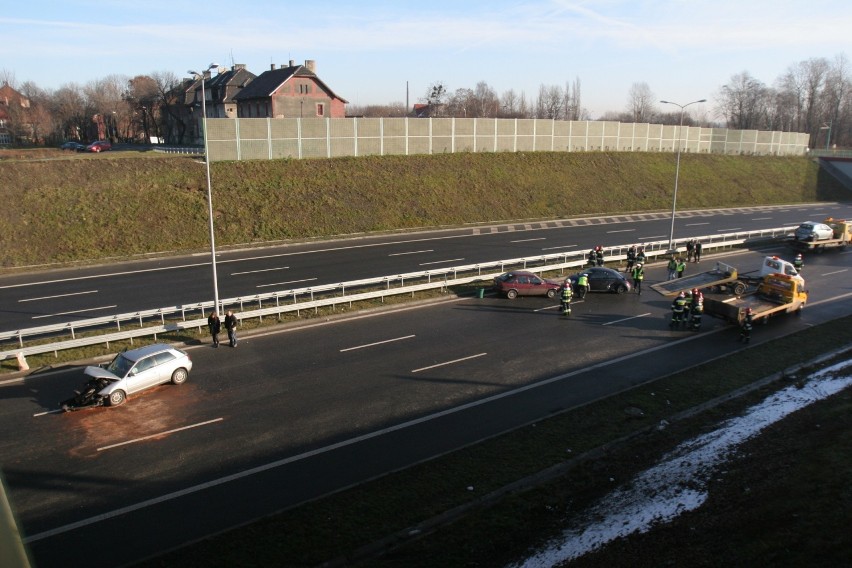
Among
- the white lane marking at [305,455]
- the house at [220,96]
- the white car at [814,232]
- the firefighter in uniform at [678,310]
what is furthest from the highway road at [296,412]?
the house at [220,96]

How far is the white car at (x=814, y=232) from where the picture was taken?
37031mm

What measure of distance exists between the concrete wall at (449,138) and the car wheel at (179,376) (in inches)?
1150

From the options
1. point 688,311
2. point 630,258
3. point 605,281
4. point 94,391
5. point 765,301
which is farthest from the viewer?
point 630,258

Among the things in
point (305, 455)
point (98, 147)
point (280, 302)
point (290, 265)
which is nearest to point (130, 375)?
point (305, 455)

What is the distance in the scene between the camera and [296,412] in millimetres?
14742

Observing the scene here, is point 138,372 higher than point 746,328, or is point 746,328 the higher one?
point 138,372

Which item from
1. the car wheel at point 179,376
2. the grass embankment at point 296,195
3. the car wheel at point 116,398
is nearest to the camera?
the car wheel at point 116,398

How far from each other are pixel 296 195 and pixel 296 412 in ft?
93.8

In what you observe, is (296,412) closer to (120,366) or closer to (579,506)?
(120,366)

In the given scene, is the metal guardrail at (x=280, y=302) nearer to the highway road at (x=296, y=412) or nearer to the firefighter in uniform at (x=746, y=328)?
the highway road at (x=296, y=412)

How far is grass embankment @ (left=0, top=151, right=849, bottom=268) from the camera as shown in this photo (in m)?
33.5

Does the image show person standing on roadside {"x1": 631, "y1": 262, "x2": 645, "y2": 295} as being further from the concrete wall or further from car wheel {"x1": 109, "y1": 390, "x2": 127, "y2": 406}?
car wheel {"x1": 109, "y1": 390, "x2": 127, "y2": 406}

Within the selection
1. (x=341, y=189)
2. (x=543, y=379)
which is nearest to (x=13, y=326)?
(x=543, y=379)

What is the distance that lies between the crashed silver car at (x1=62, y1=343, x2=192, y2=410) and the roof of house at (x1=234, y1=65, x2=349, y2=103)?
51913 millimetres
